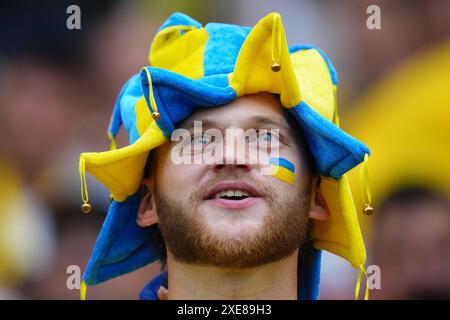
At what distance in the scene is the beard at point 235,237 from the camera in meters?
2.44

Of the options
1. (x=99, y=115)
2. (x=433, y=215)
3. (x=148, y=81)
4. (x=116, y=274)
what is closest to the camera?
(x=148, y=81)

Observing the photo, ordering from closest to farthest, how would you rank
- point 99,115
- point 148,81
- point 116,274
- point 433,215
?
1. point 148,81
2. point 116,274
3. point 433,215
4. point 99,115

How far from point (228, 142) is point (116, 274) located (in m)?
0.62

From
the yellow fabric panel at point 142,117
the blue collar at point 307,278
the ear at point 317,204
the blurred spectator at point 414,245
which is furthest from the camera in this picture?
the blurred spectator at point 414,245

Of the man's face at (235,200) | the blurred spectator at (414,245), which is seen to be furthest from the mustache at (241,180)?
the blurred spectator at (414,245)

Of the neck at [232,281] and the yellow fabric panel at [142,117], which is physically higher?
the yellow fabric panel at [142,117]

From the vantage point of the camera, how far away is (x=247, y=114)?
8.33ft

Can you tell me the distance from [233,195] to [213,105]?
25 centimetres

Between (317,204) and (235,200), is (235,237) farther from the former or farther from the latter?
(317,204)

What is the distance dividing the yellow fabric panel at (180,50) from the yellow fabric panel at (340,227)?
0.49m

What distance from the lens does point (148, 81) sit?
2465 mm

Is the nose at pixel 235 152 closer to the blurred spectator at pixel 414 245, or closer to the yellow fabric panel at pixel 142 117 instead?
the yellow fabric panel at pixel 142 117
